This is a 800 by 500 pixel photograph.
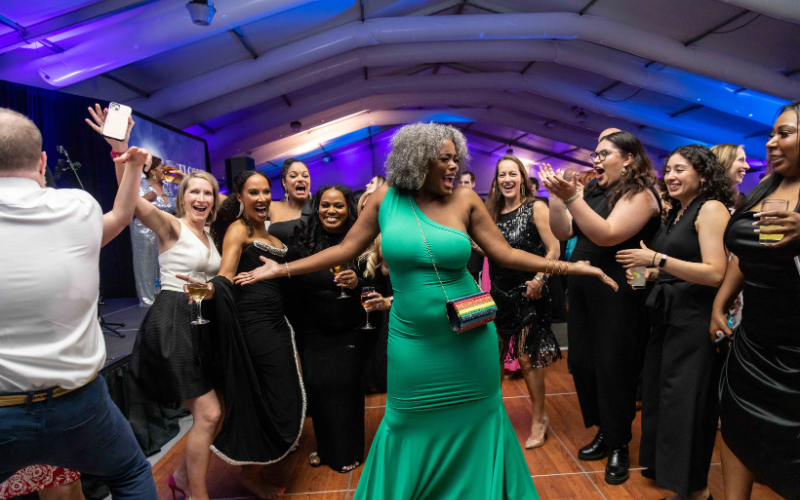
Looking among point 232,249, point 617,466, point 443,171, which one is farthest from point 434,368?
point 617,466

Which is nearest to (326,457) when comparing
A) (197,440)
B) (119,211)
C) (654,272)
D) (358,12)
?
(197,440)

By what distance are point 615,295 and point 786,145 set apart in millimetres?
1004

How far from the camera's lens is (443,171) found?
1802 millimetres

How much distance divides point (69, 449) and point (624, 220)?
7.75 ft

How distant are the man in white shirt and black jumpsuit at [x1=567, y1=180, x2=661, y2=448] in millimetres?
2210

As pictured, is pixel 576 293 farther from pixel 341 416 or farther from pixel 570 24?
pixel 570 24

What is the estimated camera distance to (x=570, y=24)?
622cm

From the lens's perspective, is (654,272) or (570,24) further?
(570,24)

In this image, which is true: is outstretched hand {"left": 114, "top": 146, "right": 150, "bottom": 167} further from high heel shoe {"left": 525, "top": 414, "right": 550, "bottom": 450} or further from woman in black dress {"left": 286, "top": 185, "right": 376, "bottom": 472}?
high heel shoe {"left": 525, "top": 414, "right": 550, "bottom": 450}

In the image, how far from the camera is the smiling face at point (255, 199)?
2.69 meters

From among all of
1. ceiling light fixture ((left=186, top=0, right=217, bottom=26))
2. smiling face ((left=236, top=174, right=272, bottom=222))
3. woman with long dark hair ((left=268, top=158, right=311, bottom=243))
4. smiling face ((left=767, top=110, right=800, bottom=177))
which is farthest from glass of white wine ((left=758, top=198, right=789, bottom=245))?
ceiling light fixture ((left=186, top=0, right=217, bottom=26))

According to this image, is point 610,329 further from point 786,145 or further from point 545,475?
point 786,145

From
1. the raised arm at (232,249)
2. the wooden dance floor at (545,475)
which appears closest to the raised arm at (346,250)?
the raised arm at (232,249)

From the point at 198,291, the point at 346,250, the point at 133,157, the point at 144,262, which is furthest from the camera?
the point at 144,262
